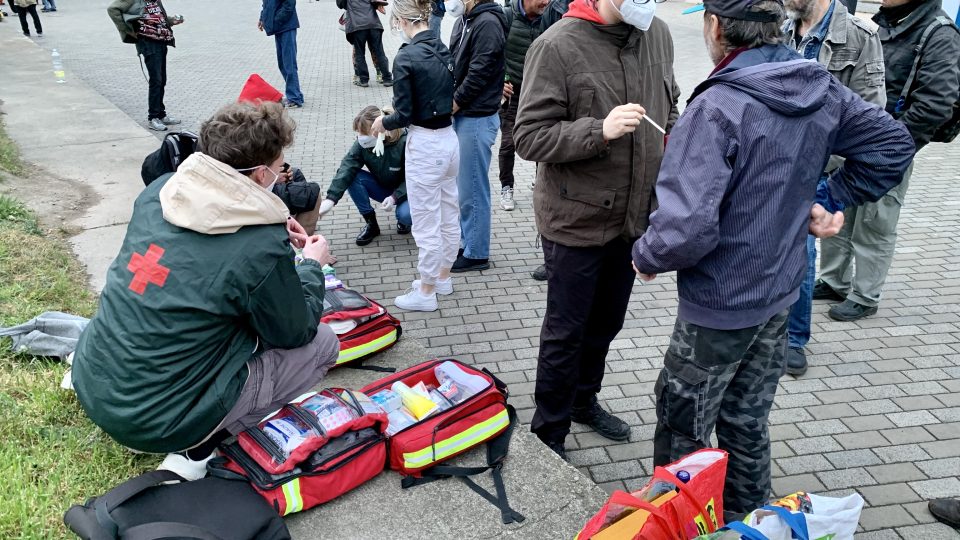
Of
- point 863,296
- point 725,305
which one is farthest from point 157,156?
point 863,296

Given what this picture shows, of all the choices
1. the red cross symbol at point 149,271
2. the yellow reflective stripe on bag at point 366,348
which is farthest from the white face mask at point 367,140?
the red cross symbol at point 149,271

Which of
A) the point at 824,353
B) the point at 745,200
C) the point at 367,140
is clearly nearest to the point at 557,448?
the point at 745,200

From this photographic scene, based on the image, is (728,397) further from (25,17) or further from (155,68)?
(25,17)

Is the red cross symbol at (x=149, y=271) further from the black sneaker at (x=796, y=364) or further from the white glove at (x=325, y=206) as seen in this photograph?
the black sneaker at (x=796, y=364)

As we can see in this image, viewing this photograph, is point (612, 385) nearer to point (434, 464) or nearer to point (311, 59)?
point (434, 464)

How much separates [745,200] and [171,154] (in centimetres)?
311

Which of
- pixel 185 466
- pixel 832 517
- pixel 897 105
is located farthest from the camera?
pixel 897 105

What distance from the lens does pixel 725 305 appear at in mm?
2436

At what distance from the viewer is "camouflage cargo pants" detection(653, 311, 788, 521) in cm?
252

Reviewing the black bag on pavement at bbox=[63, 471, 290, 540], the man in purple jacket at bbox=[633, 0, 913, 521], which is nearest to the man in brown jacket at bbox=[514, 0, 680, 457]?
the man in purple jacket at bbox=[633, 0, 913, 521]

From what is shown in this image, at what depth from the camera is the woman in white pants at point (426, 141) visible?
4500 mm

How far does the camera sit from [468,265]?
556 centimetres

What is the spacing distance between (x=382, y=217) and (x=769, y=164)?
466cm

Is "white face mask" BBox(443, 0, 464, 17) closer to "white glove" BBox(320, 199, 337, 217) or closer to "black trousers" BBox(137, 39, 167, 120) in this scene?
"white glove" BBox(320, 199, 337, 217)
